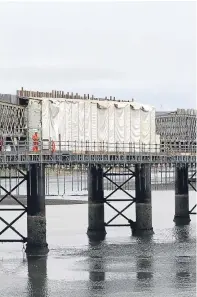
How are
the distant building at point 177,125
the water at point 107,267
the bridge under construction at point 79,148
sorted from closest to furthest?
the water at point 107,267 → the bridge under construction at point 79,148 → the distant building at point 177,125

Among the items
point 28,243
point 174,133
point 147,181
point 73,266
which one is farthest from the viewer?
point 174,133

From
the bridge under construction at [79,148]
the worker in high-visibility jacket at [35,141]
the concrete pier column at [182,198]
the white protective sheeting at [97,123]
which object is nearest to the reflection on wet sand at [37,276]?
the bridge under construction at [79,148]

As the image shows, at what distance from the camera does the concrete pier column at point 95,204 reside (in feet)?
196

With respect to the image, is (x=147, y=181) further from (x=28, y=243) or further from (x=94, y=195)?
(x=28, y=243)

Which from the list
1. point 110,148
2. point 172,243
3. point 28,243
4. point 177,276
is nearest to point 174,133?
point 110,148

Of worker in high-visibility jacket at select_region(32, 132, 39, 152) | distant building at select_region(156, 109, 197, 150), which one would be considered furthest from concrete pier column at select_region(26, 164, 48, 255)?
distant building at select_region(156, 109, 197, 150)

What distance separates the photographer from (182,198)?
2687 inches

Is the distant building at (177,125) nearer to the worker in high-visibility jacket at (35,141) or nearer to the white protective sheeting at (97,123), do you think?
the white protective sheeting at (97,123)

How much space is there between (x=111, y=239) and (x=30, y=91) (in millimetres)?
11282

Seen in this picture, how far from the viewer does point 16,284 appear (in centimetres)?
4134

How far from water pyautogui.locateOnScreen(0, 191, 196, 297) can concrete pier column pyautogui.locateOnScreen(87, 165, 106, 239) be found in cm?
95

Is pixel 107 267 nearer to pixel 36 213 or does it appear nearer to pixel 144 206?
pixel 36 213

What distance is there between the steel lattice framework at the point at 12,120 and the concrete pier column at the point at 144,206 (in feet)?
30.9

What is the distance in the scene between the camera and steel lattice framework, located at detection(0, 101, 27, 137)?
52.6 m
